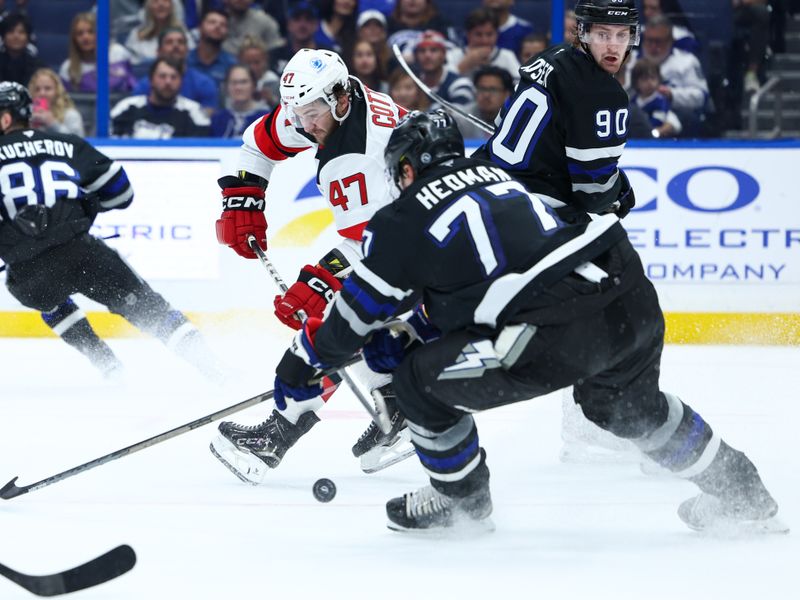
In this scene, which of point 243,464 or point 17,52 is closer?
point 243,464

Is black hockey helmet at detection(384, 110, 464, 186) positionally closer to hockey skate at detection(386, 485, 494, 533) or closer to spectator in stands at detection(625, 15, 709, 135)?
hockey skate at detection(386, 485, 494, 533)

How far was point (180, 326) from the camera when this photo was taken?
490 centimetres

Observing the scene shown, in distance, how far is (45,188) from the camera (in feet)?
15.3

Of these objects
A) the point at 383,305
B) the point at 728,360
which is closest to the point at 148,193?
the point at 728,360

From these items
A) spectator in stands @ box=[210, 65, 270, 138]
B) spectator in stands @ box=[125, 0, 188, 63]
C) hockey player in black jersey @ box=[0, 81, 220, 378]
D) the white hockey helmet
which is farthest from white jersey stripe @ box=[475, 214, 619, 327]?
spectator in stands @ box=[125, 0, 188, 63]

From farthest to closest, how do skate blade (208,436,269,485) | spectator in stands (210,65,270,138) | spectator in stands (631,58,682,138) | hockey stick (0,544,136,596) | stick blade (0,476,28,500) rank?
spectator in stands (210,65,270,138) → spectator in stands (631,58,682,138) → skate blade (208,436,269,485) → stick blade (0,476,28,500) → hockey stick (0,544,136,596)

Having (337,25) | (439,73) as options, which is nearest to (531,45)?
(439,73)

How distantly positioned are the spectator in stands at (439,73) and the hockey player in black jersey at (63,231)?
7.22 ft

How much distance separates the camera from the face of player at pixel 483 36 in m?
6.67

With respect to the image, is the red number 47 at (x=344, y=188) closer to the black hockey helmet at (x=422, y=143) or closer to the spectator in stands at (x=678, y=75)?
the black hockey helmet at (x=422, y=143)

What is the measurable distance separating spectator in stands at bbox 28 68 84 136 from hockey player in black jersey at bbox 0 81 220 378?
1.74m

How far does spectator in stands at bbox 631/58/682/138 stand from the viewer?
6.07 metres

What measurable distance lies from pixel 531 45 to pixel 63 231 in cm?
284

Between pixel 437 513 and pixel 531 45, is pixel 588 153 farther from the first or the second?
pixel 531 45
